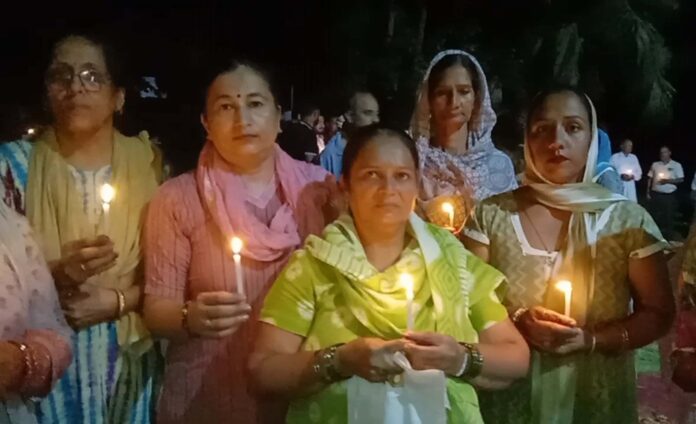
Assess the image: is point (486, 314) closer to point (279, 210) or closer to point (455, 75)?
point (279, 210)

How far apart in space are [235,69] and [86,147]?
369 mm

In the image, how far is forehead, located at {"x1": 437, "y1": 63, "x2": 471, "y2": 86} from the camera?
215 centimetres

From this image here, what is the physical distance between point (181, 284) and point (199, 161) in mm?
276

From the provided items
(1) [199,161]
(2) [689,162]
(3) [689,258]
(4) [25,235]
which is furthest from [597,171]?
(4) [25,235]

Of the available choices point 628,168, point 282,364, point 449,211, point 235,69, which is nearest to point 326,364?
point 282,364

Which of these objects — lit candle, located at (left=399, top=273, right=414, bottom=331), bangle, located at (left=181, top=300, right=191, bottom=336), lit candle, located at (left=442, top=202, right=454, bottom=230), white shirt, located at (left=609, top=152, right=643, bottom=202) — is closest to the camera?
lit candle, located at (left=399, top=273, right=414, bottom=331)

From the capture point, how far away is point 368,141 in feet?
5.98

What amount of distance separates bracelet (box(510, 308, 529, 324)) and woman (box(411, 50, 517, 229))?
27 centimetres

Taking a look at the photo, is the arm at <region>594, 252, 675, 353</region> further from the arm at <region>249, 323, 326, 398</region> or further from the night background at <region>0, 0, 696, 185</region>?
the arm at <region>249, 323, 326, 398</region>

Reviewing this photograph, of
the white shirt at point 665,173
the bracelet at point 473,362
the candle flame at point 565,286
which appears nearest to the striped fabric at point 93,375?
the bracelet at point 473,362

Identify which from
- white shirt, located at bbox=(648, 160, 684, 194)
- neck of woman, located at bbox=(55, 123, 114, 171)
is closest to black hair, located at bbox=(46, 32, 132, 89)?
neck of woman, located at bbox=(55, 123, 114, 171)

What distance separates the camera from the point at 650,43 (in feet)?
7.75

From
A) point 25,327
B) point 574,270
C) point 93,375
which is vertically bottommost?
point 93,375

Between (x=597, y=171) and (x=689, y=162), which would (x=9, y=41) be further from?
(x=689, y=162)
